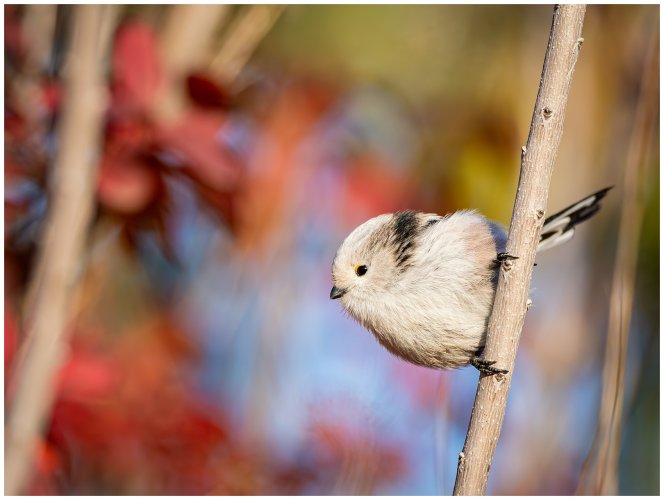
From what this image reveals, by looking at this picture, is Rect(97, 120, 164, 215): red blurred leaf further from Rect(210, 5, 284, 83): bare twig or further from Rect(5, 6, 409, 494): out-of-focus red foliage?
Rect(210, 5, 284, 83): bare twig

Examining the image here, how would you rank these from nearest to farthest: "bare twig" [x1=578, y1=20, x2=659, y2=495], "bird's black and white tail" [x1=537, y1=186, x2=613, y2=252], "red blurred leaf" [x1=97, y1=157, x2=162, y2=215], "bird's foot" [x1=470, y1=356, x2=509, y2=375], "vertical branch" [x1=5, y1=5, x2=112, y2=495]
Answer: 1. "vertical branch" [x1=5, y1=5, x2=112, y2=495]
2. "bird's foot" [x1=470, y1=356, x2=509, y2=375]
3. "bare twig" [x1=578, y1=20, x2=659, y2=495]
4. "red blurred leaf" [x1=97, y1=157, x2=162, y2=215]
5. "bird's black and white tail" [x1=537, y1=186, x2=613, y2=252]

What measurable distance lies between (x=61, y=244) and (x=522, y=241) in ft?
1.99

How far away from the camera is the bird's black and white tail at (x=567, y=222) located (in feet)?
4.34

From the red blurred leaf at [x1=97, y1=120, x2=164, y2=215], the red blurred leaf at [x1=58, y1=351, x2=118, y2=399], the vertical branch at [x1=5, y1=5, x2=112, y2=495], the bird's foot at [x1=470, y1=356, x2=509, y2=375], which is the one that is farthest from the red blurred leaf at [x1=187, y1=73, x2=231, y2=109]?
the bird's foot at [x1=470, y1=356, x2=509, y2=375]

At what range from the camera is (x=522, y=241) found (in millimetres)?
955

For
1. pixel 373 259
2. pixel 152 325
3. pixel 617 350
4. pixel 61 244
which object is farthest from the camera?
pixel 152 325

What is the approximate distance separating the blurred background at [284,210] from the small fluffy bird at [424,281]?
0.34 ft

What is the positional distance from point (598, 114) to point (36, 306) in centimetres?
157

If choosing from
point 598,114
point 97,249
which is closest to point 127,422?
point 97,249

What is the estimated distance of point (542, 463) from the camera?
1.56m

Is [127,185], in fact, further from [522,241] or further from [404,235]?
[522,241]

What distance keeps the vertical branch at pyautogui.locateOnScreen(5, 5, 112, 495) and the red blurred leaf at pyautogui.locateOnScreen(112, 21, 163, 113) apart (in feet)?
0.70

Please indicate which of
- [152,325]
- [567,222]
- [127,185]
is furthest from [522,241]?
[152,325]

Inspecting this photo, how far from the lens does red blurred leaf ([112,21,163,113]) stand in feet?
3.95
